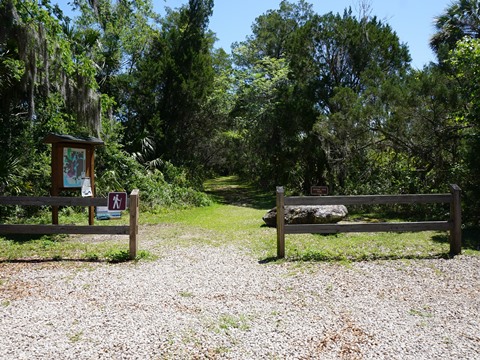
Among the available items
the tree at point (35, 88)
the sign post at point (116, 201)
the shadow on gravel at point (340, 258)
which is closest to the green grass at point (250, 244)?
A: the shadow on gravel at point (340, 258)

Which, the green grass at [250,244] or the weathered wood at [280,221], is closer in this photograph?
the weathered wood at [280,221]

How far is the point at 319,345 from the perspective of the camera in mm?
3338

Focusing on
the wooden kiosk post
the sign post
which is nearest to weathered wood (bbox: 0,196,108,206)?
the sign post

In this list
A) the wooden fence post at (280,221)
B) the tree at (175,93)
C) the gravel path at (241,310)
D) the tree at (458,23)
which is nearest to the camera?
the gravel path at (241,310)

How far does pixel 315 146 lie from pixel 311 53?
4.83 m

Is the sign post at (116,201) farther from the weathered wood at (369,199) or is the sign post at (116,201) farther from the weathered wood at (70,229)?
the weathered wood at (369,199)

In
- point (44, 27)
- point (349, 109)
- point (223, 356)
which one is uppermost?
point (44, 27)

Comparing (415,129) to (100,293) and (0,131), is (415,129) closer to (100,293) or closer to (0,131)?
(100,293)

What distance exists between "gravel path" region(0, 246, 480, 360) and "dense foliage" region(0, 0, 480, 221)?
5.27 metres

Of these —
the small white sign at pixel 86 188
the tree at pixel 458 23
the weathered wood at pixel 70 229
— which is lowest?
the weathered wood at pixel 70 229

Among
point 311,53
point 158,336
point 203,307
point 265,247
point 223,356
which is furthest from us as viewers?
point 311,53

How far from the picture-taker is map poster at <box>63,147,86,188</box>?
357 inches

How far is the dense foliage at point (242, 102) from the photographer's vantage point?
9.95 meters

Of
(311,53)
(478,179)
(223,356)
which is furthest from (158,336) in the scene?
(311,53)
